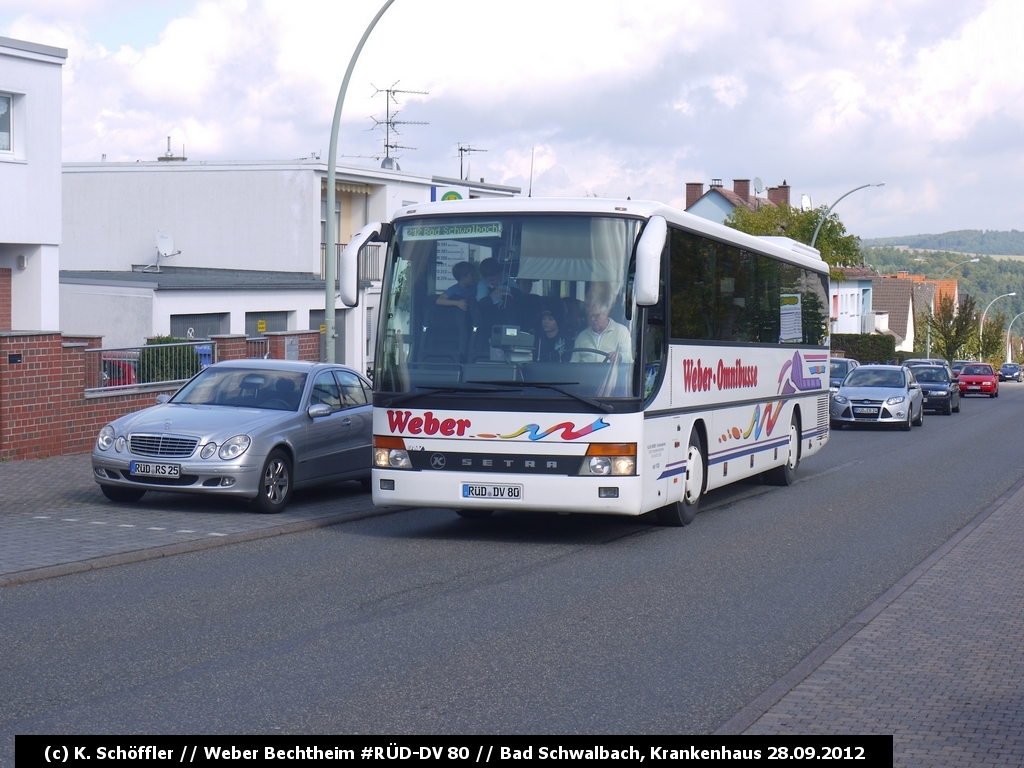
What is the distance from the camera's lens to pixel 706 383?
13.4 meters

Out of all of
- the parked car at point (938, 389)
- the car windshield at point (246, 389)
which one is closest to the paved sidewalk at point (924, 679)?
the car windshield at point (246, 389)

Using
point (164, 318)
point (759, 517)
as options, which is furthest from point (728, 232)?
point (164, 318)

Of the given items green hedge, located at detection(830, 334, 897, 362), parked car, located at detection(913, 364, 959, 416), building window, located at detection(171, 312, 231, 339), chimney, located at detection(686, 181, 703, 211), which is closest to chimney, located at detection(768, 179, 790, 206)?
chimney, located at detection(686, 181, 703, 211)

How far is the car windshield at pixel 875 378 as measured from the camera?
32.9m

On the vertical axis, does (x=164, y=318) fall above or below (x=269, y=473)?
above

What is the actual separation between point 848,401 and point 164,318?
16193mm

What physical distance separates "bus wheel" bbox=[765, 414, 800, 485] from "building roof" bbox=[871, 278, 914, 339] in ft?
344

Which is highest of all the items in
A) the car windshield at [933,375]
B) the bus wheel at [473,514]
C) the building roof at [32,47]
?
the building roof at [32,47]

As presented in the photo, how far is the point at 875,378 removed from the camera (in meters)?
33.4

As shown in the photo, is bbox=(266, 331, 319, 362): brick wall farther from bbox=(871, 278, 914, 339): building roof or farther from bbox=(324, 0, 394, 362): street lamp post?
bbox=(871, 278, 914, 339): building roof

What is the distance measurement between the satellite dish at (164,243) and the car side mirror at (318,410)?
81.2 ft

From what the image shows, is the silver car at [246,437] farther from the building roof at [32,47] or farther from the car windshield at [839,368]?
the car windshield at [839,368]

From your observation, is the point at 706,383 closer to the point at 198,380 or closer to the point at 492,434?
A: the point at 492,434

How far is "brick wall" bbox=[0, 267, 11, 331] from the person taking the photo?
2583 centimetres
